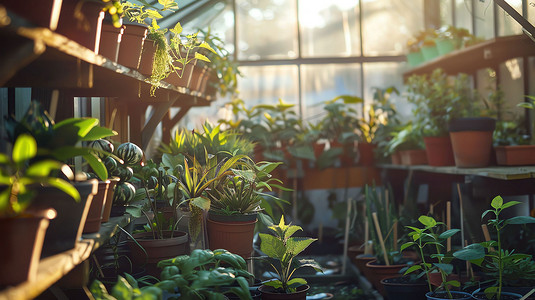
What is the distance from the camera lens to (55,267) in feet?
3.92

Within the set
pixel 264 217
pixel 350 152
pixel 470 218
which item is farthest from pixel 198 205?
pixel 350 152

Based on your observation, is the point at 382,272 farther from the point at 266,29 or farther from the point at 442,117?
the point at 266,29

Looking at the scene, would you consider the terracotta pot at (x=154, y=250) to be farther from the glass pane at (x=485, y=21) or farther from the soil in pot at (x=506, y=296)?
the glass pane at (x=485, y=21)

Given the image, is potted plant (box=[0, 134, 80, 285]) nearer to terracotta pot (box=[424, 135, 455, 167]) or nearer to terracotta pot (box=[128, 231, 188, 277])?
terracotta pot (box=[128, 231, 188, 277])

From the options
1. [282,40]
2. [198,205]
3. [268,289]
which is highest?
[282,40]

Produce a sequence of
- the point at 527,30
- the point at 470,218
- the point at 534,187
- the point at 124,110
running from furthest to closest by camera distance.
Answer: the point at 124,110 < the point at 470,218 < the point at 534,187 < the point at 527,30

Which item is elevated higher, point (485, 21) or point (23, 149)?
point (485, 21)

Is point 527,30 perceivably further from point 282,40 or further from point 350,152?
point 282,40

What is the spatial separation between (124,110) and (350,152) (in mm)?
2666

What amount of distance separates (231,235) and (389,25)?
4.28m

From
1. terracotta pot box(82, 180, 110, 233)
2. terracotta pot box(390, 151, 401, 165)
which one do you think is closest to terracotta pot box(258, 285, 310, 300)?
terracotta pot box(82, 180, 110, 233)

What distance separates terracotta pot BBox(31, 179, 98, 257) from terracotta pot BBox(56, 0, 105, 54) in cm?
41

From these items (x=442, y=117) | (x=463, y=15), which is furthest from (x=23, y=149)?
(x=463, y=15)

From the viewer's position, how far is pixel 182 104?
3.85m
